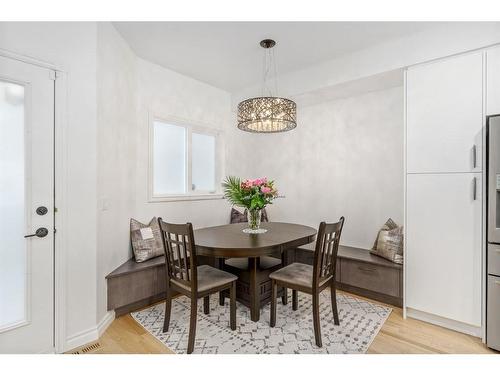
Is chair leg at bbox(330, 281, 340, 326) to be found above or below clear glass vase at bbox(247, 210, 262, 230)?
below

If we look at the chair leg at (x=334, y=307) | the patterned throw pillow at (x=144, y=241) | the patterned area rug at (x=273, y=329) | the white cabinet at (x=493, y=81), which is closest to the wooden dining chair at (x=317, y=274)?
the chair leg at (x=334, y=307)

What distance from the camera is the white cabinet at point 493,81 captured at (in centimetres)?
216

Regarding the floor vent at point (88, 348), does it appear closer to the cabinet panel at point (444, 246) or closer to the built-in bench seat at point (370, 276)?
the built-in bench seat at point (370, 276)

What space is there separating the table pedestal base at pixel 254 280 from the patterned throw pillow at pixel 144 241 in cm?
76

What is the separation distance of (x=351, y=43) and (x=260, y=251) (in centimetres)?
230

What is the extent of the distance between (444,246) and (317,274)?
1.21 meters

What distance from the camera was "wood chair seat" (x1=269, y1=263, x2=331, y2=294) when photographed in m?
2.21

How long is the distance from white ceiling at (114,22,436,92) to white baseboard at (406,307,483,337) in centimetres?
262

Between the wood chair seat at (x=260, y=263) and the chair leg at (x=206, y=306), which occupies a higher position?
the wood chair seat at (x=260, y=263)

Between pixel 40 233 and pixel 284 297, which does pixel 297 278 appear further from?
pixel 40 233

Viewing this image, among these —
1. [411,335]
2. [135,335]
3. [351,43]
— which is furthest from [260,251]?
[351,43]

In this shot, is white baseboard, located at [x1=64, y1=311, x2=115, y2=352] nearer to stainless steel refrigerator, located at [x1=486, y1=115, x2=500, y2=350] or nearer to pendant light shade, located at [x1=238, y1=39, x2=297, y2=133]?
pendant light shade, located at [x1=238, y1=39, x2=297, y2=133]

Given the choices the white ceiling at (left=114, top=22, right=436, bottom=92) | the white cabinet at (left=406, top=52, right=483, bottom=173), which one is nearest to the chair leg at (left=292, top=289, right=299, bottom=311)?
the white cabinet at (left=406, top=52, right=483, bottom=173)
